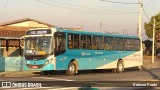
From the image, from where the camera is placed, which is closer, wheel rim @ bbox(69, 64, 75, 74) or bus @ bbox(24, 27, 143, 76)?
bus @ bbox(24, 27, 143, 76)

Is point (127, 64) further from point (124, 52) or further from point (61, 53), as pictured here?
point (61, 53)

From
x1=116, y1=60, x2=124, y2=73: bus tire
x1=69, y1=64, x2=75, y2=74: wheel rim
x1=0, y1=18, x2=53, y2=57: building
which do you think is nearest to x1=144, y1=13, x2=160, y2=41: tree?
x1=0, y1=18, x2=53, y2=57: building

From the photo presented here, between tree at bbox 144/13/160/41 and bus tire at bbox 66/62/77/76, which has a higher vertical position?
tree at bbox 144/13/160/41

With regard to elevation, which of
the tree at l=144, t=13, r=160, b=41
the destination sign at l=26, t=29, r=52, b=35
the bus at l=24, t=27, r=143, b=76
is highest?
the tree at l=144, t=13, r=160, b=41

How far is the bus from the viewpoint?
24.3 meters

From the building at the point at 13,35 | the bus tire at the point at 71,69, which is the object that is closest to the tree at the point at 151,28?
the building at the point at 13,35

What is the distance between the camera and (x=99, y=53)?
28703 mm

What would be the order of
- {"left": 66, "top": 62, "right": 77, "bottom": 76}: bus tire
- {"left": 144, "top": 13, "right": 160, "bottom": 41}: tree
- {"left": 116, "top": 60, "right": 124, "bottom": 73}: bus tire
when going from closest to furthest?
1. {"left": 66, "top": 62, "right": 77, "bottom": 76}: bus tire
2. {"left": 116, "top": 60, "right": 124, "bottom": 73}: bus tire
3. {"left": 144, "top": 13, "right": 160, "bottom": 41}: tree

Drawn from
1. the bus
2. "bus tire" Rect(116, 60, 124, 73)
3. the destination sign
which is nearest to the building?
the destination sign

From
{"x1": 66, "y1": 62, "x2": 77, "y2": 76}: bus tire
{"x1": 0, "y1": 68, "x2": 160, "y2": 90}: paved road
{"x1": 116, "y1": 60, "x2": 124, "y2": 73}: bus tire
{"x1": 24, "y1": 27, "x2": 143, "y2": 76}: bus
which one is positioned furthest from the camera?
{"x1": 116, "y1": 60, "x2": 124, "y2": 73}: bus tire

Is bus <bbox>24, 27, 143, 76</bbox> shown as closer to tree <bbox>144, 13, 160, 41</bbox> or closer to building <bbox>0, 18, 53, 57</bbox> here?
building <bbox>0, 18, 53, 57</bbox>

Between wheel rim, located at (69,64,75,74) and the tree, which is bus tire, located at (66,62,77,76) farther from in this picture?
the tree

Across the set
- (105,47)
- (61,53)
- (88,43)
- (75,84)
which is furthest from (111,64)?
(75,84)

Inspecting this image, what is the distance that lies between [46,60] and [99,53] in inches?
218
